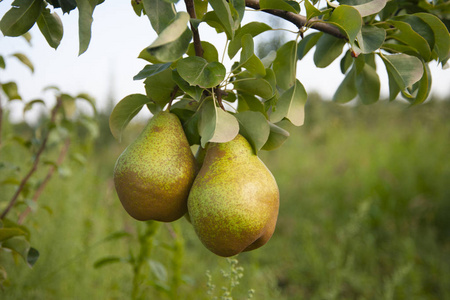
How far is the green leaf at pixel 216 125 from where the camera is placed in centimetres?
50

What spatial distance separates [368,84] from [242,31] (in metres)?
0.38

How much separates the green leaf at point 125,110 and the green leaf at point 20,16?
18cm

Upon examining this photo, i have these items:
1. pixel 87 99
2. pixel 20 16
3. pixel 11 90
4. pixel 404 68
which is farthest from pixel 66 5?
pixel 87 99

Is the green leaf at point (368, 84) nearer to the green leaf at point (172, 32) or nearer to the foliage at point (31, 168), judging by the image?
the green leaf at point (172, 32)

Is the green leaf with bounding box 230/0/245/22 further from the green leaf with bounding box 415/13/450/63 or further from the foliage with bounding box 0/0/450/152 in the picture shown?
the green leaf with bounding box 415/13/450/63

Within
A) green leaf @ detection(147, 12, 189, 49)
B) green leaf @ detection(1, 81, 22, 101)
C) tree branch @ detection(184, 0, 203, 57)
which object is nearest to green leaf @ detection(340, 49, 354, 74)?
tree branch @ detection(184, 0, 203, 57)

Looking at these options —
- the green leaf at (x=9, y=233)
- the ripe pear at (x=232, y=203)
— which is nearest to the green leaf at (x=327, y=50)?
the ripe pear at (x=232, y=203)

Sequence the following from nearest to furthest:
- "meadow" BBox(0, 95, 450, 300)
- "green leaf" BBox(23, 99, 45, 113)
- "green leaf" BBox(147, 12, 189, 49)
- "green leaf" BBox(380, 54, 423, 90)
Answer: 1. "green leaf" BBox(147, 12, 189, 49)
2. "green leaf" BBox(380, 54, 423, 90)
3. "green leaf" BBox(23, 99, 45, 113)
4. "meadow" BBox(0, 95, 450, 300)

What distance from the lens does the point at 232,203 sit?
523 mm

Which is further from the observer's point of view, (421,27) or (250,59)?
(421,27)

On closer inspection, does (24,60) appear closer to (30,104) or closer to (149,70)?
(30,104)

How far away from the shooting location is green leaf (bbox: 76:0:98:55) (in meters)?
0.45

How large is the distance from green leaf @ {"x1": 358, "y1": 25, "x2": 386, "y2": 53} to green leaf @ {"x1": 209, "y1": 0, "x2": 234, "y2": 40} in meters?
0.20

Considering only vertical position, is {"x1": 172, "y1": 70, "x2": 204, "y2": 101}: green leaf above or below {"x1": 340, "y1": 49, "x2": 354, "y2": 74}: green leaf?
above
